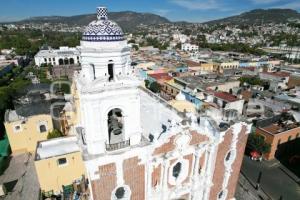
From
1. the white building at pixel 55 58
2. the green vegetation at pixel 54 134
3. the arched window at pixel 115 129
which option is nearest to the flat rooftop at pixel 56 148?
the green vegetation at pixel 54 134

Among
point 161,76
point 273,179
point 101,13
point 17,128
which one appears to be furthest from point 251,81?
point 101,13

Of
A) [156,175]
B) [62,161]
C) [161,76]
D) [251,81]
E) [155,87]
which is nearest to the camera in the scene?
[156,175]

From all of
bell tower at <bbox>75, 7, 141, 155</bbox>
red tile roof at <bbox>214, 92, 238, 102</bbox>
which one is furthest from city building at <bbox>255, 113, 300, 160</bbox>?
bell tower at <bbox>75, 7, 141, 155</bbox>

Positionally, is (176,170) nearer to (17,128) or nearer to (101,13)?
(101,13)

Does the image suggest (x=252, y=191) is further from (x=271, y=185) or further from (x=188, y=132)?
(x=188, y=132)

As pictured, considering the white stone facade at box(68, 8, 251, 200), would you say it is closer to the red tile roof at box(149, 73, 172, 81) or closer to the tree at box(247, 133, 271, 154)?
the tree at box(247, 133, 271, 154)

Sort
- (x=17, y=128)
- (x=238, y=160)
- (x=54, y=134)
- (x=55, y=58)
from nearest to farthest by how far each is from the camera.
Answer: (x=238, y=160) < (x=54, y=134) < (x=17, y=128) < (x=55, y=58)

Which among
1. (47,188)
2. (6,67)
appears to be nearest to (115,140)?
(47,188)
